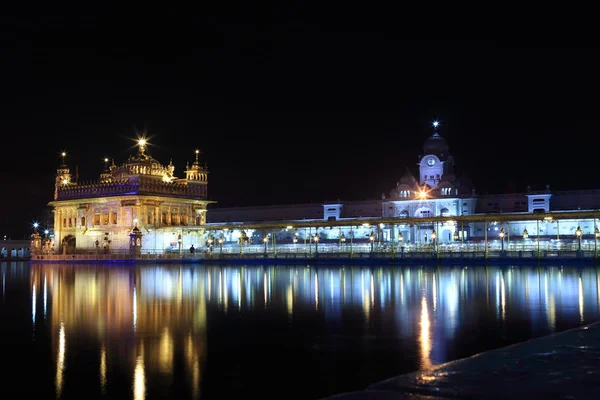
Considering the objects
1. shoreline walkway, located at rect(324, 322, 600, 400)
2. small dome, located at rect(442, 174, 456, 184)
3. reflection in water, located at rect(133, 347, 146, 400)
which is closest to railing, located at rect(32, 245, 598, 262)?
small dome, located at rect(442, 174, 456, 184)

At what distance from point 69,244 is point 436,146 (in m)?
40.1

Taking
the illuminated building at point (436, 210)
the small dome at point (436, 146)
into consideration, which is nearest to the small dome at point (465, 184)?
the illuminated building at point (436, 210)

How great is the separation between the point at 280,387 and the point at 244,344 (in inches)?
133

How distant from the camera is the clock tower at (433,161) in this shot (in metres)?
77.9

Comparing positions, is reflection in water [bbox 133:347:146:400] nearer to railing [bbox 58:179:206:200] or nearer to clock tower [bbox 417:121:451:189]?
railing [bbox 58:179:206:200]

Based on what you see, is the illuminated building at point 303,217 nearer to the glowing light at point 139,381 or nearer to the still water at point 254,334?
the still water at point 254,334

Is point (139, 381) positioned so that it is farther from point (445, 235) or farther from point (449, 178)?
point (449, 178)

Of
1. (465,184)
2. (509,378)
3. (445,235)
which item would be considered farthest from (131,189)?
(509,378)

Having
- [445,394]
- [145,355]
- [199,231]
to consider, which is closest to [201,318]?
[145,355]

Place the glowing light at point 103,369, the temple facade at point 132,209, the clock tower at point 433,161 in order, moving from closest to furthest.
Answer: the glowing light at point 103,369
the temple facade at point 132,209
the clock tower at point 433,161

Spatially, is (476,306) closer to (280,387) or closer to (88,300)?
(280,387)

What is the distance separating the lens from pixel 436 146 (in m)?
79.1

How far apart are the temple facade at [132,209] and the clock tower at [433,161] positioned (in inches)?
977

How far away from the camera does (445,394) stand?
760 cm
